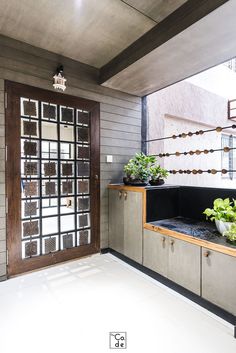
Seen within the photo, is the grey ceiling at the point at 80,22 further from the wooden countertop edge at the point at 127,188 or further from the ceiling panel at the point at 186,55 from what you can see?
the wooden countertop edge at the point at 127,188

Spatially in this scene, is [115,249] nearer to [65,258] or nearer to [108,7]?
[65,258]

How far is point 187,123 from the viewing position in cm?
463

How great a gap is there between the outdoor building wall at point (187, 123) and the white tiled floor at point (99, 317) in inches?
95.4

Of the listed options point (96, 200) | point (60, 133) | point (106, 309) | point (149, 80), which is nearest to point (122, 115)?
point (149, 80)

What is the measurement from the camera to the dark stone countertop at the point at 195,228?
1972mm

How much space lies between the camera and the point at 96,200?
122 inches

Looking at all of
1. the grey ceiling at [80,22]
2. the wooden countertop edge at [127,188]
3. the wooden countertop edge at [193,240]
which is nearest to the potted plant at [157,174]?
the wooden countertop edge at [127,188]

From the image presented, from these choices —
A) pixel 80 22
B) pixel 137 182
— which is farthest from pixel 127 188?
pixel 80 22

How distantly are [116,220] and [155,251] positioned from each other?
824 mm

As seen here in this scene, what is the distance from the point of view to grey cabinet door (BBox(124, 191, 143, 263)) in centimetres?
265

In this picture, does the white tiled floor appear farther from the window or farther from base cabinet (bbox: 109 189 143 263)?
the window

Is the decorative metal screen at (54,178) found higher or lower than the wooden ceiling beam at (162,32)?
lower

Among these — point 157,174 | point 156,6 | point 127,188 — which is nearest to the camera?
point 156,6
